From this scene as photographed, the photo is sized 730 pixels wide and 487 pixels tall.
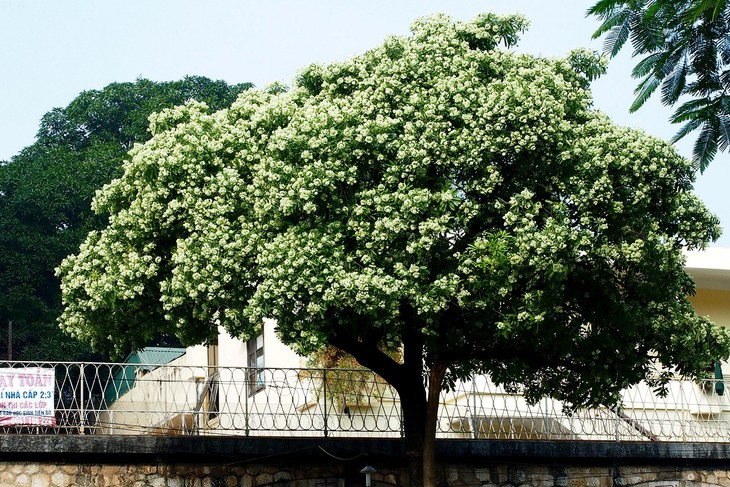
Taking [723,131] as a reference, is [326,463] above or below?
below

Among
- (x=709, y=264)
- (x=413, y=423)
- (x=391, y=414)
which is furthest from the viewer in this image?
(x=709, y=264)

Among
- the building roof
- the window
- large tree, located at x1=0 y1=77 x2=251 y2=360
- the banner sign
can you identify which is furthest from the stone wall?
large tree, located at x1=0 y1=77 x2=251 y2=360

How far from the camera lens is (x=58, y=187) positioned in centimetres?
3728

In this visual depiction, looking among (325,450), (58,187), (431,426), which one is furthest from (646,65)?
(58,187)

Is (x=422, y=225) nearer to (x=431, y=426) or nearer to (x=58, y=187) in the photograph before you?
(x=431, y=426)

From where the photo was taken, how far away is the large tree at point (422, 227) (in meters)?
13.1

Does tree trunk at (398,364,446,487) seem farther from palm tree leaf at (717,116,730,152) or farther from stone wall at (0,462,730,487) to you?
palm tree leaf at (717,116,730,152)

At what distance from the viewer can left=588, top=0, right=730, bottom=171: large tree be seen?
898 cm

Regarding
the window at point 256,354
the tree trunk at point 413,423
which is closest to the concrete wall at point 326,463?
the tree trunk at point 413,423

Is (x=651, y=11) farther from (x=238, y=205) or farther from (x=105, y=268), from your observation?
(x=105, y=268)

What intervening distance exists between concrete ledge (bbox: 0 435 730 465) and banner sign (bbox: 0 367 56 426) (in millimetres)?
684

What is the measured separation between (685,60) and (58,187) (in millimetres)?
30798

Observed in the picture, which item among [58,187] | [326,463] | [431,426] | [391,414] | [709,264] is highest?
[58,187]

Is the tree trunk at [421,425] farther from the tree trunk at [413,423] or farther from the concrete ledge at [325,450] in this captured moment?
the concrete ledge at [325,450]
